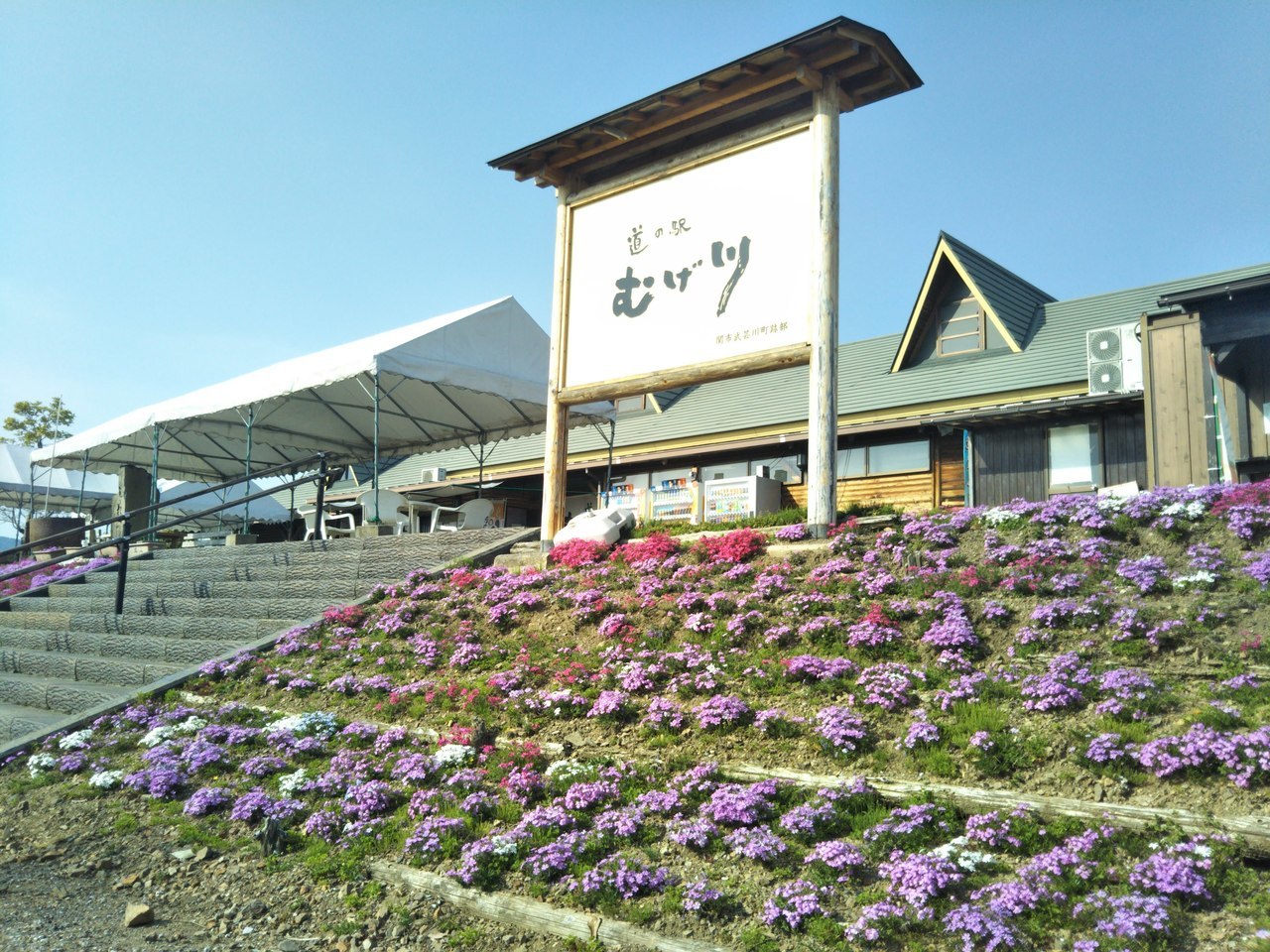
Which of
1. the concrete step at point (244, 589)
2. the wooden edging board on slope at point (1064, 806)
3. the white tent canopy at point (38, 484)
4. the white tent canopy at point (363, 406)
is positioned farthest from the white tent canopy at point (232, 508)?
the wooden edging board on slope at point (1064, 806)

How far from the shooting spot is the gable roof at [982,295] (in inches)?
800

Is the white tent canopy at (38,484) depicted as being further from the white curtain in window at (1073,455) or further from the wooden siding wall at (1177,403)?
the wooden siding wall at (1177,403)

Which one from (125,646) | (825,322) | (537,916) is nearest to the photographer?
(537,916)

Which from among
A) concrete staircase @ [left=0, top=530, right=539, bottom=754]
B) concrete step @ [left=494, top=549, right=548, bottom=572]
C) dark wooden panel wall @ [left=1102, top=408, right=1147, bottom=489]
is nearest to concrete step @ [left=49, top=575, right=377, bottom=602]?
concrete staircase @ [left=0, top=530, right=539, bottom=754]

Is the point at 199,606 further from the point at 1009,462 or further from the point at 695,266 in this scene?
the point at 1009,462

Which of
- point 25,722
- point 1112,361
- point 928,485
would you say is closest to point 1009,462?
point 928,485

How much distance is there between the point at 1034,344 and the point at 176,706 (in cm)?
1777

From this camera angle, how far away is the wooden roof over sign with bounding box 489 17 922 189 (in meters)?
10.8

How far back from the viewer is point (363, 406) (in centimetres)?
2000

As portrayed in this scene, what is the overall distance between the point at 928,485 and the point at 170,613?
14017 millimetres

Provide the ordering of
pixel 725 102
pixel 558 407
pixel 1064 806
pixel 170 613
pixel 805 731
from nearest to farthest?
pixel 1064 806
pixel 805 731
pixel 725 102
pixel 170 613
pixel 558 407

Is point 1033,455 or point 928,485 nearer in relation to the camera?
point 1033,455

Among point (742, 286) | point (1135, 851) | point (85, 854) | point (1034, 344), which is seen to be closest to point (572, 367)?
point (742, 286)

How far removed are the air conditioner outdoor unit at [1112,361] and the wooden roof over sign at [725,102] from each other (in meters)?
7.21
